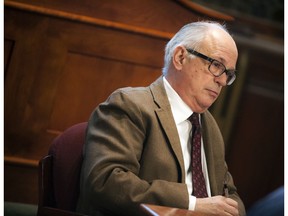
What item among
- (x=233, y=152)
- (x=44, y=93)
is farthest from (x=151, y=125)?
(x=233, y=152)

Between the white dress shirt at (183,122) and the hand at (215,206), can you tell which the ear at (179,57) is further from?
the hand at (215,206)

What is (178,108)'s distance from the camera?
2770 mm

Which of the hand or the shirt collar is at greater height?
the shirt collar

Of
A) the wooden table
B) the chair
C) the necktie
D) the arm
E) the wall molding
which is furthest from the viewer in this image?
the wall molding

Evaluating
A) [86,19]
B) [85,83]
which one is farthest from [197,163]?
[86,19]

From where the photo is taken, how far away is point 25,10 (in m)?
3.52

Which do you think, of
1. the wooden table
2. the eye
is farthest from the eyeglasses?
the wooden table

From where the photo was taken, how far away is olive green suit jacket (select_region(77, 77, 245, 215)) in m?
2.44

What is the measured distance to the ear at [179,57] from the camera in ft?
9.12

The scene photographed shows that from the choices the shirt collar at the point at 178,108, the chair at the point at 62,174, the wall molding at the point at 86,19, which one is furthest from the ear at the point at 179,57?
the wall molding at the point at 86,19

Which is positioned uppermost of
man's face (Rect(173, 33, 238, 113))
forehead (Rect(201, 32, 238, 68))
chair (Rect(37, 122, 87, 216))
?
forehead (Rect(201, 32, 238, 68))

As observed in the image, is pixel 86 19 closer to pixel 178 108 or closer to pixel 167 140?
pixel 178 108

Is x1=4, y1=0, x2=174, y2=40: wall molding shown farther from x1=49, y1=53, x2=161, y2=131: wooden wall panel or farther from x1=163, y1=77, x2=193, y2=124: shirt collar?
x1=163, y1=77, x2=193, y2=124: shirt collar

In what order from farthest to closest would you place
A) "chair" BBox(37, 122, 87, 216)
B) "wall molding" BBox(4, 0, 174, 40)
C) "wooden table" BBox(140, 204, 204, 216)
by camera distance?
"wall molding" BBox(4, 0, 174, 40), "chair" BBox(37, 122, 87, 216), "wooden table" BBox(140, 204, 204, 216)
